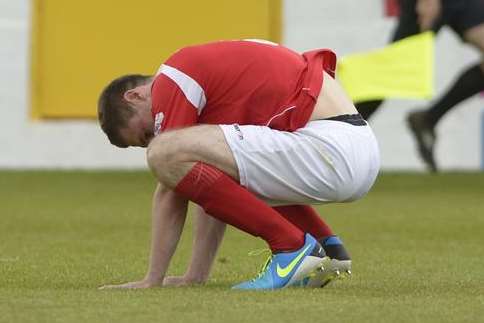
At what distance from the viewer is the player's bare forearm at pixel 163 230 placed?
4496mm

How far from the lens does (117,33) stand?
453 inches

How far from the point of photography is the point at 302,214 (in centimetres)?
484

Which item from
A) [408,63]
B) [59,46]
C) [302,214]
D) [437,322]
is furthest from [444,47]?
[437,322]

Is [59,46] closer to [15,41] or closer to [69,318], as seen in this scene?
[15,41]

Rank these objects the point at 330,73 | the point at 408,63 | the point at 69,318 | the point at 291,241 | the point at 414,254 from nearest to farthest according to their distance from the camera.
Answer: the point at 69,318, the point at 291,241, the point at 330,73, the point at 414,254, the point at 408,63

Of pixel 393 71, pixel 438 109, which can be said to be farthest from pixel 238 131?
pixel 393 71

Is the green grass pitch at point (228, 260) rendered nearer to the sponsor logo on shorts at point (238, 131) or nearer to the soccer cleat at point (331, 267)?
the soccer cleat at point (331, 267)

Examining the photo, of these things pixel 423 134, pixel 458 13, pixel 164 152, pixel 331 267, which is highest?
pixel 164 152

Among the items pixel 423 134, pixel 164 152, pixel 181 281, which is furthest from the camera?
pixel 423 134

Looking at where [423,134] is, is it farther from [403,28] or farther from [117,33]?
[117,33]

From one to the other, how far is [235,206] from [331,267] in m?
0.41

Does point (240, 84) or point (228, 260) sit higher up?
point (240, 84)

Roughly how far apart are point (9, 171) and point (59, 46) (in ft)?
3.35

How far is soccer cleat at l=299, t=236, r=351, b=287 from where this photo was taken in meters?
4.54
